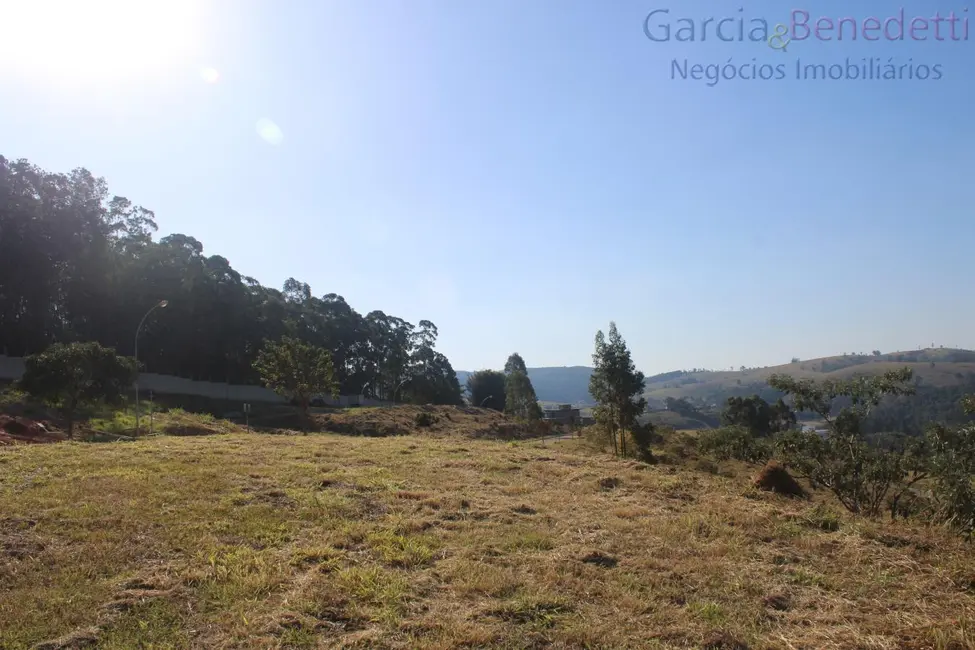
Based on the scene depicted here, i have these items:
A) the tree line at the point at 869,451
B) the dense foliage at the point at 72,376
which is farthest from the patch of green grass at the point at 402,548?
the dense foliage at the point at 72,376

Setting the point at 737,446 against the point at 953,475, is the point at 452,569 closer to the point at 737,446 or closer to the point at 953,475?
the point at 953,475

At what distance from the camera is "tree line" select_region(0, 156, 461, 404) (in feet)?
142

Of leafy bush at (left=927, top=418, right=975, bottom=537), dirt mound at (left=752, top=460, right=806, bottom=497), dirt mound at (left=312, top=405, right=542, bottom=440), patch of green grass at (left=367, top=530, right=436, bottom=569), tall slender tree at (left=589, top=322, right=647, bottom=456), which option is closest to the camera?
patch of green grass at (left=367, top=530, right=436, bottom=569)

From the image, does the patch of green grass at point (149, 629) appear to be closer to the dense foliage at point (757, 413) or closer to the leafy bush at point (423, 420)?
the leafy bush at point (423, 420)

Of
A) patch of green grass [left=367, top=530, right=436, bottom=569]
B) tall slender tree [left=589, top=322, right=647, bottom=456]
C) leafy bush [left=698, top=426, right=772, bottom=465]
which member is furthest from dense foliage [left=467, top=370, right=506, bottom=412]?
patch of green grass [left=367, top=530, right=436, bottom=569]

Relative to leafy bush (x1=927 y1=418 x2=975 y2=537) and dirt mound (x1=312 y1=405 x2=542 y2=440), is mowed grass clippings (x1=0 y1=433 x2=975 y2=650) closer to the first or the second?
leafy bush (x1=927 y1=418 x2=975 y2=537)

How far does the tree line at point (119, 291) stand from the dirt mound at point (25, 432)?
65.3 feet

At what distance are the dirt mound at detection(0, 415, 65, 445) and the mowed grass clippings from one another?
1171 cm

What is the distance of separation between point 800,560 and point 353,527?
609 cm

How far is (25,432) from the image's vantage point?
77.8ft

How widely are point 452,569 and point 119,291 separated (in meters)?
51.6

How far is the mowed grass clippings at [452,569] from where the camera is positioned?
5445mm

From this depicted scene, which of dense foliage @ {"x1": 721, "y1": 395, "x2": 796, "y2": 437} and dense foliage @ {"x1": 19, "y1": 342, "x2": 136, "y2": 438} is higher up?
dense foliage @ {"x1": 19, "y1": 342, "x2": 136, "y2": 438}

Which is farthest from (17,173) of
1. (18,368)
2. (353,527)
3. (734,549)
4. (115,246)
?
(734,549)
